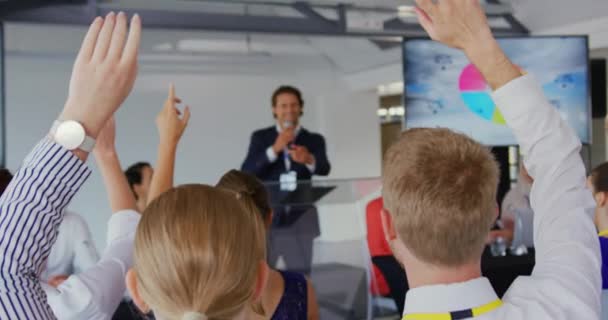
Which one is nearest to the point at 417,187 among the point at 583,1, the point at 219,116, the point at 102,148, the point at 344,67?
the point at 102,148

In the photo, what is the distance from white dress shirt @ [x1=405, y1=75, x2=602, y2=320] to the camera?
1.06 meters

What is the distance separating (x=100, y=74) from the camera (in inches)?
32.9

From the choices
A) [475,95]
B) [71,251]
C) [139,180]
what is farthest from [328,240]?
[475,95]

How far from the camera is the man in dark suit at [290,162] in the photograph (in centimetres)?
428

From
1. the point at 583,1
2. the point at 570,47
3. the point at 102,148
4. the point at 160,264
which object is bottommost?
the point at 160,264

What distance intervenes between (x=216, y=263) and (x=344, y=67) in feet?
31.8

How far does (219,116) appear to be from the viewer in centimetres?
959

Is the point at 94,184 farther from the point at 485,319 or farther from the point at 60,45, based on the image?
the point at 485,319

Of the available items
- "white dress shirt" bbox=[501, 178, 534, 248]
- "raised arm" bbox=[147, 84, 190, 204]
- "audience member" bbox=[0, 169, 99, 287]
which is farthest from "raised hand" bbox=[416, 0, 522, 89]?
"white dress shirt" bbox=[501, 178, 534, 248]

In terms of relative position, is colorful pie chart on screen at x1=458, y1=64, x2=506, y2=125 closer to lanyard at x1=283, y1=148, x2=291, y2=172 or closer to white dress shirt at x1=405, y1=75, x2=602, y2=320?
lanyard at x1=283, y1=148, x2=291, y2=172

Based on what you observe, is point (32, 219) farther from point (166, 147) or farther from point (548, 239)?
point (166, 147)

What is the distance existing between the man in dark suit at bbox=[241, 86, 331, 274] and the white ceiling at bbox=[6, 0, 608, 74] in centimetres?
207

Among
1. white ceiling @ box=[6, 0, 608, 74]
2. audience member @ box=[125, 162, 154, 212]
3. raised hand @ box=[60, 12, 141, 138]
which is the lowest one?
audience member @ box=[125, 162, 154, 212]

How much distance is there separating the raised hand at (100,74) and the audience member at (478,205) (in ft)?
1.52
